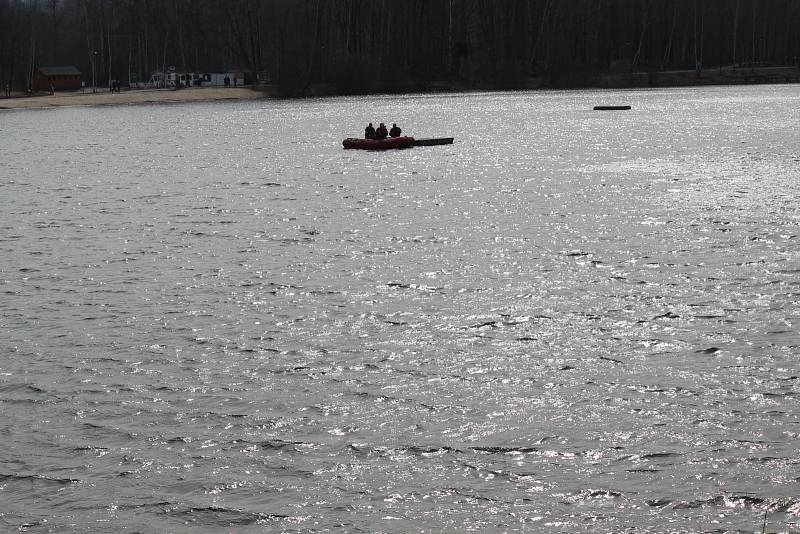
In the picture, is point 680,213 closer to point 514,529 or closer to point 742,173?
point 742,173

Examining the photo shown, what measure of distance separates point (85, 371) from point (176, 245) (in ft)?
36.3

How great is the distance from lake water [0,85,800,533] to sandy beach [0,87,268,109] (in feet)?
288

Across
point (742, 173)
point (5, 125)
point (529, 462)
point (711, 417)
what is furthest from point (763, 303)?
point (5, 125)

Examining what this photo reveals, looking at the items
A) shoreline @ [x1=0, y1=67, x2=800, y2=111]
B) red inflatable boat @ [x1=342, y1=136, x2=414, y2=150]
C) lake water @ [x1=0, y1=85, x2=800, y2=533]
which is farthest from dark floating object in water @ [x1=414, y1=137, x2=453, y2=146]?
shoreline @ [x1=0, y1=67, x2=800, y2=111]

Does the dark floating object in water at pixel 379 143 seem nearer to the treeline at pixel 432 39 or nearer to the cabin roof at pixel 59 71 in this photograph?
the treeline at pixel 432 39

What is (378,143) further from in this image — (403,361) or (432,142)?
(403,361)

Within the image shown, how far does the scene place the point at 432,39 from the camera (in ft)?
517

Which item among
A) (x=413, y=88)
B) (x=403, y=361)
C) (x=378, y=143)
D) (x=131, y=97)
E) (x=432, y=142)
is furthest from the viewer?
(x=413, y=88)

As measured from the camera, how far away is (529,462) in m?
12.0

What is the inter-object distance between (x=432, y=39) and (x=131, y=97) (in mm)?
46929

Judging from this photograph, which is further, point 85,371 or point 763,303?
point 763,303

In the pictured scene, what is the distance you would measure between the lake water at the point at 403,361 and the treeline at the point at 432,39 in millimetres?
108778

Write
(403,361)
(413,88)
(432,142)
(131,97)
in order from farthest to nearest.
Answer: (413,88) < (131,97) < (432,142) < (403,361)

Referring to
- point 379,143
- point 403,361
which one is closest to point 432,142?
point 379,143
